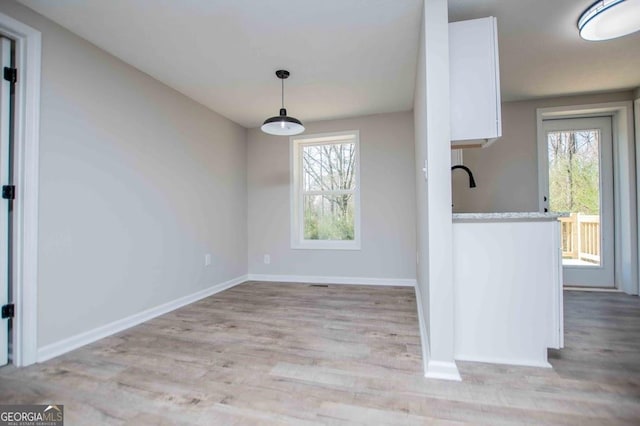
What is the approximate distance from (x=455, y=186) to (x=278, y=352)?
2.96m

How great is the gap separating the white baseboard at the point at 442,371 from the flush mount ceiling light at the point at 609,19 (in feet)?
7.60

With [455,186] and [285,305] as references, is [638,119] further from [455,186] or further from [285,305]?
[285,305]

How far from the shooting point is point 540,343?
1.75m

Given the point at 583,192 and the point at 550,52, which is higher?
the point at 550,52

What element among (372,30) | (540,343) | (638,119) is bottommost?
(540,343)

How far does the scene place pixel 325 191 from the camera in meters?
4.29

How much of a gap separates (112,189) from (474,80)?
2.72m

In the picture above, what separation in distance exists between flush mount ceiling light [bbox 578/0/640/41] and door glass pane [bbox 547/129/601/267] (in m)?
1.96

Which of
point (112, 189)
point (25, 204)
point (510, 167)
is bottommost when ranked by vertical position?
point (25, 204)

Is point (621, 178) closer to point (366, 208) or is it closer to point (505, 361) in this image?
point (366, 208)

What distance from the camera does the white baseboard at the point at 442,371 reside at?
1.64m

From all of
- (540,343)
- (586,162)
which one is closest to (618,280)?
(586,162)

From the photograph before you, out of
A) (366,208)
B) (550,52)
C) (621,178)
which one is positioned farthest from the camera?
Answer: (366,208)

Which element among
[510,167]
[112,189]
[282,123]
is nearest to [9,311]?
[112,189]
